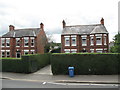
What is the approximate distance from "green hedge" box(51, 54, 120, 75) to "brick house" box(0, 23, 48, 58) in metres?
14.3

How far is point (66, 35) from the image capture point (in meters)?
23.9

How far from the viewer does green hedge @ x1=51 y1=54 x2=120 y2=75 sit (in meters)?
11.9

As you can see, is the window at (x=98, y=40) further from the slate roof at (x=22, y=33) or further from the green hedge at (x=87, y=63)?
the slate roof at (x=22, y=33)

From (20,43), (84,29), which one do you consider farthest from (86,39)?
(20,43)

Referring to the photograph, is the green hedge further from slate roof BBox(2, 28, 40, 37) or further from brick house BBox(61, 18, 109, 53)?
slate roof BBox(2, 28, 40, 37)

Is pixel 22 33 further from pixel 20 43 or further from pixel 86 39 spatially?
pixel 86 39

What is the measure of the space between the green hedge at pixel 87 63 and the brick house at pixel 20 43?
46.9ft

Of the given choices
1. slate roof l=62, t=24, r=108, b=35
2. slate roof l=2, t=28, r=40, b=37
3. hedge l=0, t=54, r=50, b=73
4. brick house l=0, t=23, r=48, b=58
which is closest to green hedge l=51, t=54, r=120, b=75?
hedge l=0, t=54, r=50, b=73

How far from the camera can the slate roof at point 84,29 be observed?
904 inches

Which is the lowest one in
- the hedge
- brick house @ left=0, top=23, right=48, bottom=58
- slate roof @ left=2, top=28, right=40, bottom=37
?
the hedge

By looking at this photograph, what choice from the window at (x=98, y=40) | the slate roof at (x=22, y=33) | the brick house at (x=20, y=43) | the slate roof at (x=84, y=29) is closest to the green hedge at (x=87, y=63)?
the window at (x=98, y=40)

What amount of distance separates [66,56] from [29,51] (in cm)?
1543

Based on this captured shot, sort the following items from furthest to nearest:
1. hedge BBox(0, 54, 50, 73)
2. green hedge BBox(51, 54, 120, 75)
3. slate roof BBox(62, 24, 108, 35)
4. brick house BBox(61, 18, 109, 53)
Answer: slate roof BBox(62, 24, 108, 35)
brick house BBox(61, 18, 109, 53)
hedge BBox(0, 54, 50, 73)
green hedge BBox(51, 54, 120, 75)

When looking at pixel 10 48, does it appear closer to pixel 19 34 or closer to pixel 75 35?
pixel 19 34
